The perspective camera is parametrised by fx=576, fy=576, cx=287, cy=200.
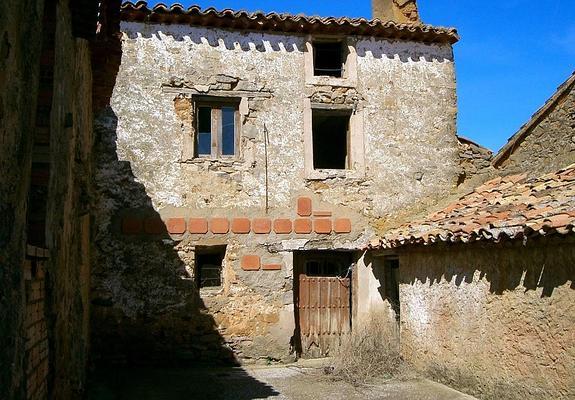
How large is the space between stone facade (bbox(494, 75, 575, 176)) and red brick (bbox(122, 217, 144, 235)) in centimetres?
646

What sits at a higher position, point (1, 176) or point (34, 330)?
point (1, 176)

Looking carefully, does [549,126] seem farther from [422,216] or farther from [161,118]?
[161,118]

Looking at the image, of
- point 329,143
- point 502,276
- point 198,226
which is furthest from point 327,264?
point 502,276

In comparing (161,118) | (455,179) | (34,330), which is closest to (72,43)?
(34,330)

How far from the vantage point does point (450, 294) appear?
7.65 metres

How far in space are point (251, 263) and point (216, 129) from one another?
8.06 feet

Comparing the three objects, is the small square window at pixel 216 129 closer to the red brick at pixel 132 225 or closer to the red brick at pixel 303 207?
the red brick at pixel 303 207

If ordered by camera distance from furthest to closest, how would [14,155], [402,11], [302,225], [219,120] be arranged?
[402,11]
[219,120]
[302,225]
[14,155]

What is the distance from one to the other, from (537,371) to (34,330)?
4.91 meters

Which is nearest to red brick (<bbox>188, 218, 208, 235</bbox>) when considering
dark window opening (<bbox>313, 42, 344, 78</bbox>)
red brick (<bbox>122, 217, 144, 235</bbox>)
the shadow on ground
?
red brick (<bbox>122, 217, 144, 235</bbox>)

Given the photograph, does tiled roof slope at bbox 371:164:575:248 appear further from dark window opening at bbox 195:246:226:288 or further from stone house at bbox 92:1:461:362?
dark window opening at bbox 195:246:226:288

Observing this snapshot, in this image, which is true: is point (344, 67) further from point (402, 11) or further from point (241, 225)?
point (241, 225)

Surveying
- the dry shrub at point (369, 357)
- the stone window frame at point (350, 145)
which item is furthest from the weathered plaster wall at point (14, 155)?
the stone window frame at point (350, 145)

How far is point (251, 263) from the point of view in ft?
32.3
